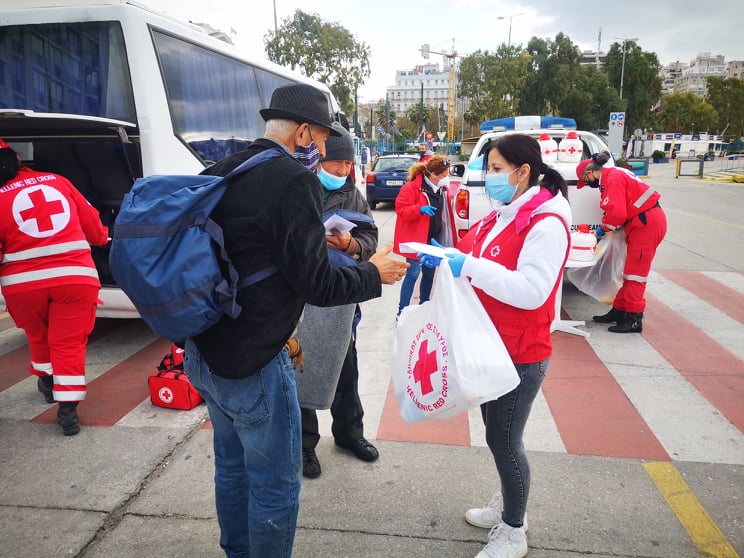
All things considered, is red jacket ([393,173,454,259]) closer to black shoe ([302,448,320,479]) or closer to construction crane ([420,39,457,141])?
black shoe ([302,448,320,479])

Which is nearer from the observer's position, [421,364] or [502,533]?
[421,364]

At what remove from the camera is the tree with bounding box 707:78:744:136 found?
7075 centimetres

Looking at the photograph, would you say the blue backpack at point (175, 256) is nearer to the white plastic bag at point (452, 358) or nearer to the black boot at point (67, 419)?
the white plastic bag at point (452, 358)

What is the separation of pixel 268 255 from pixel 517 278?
93 cm

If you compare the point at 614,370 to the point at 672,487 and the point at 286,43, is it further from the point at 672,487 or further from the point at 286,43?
the point at 286,43

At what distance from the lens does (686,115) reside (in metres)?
77.2

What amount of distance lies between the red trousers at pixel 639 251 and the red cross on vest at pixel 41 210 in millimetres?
4851

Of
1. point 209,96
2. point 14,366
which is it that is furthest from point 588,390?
point 14,366

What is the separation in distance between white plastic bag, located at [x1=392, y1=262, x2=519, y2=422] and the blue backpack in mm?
825

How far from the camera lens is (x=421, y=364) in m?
2.14

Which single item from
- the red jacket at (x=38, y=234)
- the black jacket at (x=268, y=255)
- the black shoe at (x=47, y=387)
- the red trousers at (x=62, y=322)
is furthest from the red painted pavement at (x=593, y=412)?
the black shoe at (x=47, y=387)

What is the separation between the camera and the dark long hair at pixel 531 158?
2.19m

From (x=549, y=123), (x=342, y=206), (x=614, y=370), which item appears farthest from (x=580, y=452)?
(x=549, y=123)

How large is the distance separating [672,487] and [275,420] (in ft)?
7.38
